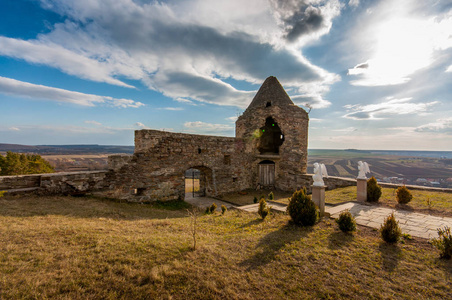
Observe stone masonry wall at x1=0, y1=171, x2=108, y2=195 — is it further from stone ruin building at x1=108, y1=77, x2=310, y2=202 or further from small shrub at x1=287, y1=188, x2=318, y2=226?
small shrub at x1=287, y1=188, x2=318, y2=226

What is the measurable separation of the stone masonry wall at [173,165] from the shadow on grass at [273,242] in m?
7.31

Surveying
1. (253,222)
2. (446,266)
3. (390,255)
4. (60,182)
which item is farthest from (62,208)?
(446,266)

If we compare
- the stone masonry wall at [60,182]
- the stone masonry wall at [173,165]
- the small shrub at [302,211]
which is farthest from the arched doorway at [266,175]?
the stone masonry wall at [60,182]

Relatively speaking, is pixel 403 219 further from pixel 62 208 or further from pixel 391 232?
pixel 62 208

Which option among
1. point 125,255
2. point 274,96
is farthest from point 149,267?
point 274,96

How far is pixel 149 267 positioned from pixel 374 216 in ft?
26.3

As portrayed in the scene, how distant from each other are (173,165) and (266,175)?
8156mm

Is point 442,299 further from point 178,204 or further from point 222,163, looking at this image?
point 222,163

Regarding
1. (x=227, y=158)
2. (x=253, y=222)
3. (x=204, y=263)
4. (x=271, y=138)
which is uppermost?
(x=271, y=138)

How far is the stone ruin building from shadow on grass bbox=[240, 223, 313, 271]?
24.2 ft

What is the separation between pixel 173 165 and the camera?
11398 mm

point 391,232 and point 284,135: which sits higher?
point 284,135

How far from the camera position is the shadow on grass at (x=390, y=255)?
13.5 ft

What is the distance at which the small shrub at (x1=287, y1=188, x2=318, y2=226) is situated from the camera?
6.21 meters
